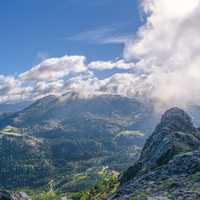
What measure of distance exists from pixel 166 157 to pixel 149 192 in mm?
81132

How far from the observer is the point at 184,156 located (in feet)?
143

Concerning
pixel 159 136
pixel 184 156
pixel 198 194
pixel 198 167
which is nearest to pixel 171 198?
pixel 198 194

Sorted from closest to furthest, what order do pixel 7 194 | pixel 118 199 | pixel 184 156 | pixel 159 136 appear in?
1. pixel 118 199
2. pixel 184 156
3. pixel 7 194
4. pixel 159 136

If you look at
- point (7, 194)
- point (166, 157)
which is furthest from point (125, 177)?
point (7, 194)

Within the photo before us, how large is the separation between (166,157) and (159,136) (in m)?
59.6

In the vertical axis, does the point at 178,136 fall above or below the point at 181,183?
above

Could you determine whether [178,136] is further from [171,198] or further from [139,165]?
[171,198]

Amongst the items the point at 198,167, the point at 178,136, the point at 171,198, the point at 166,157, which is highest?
the point at 178,136

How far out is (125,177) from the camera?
491ft

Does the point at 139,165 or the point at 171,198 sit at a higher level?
the point at 139,165

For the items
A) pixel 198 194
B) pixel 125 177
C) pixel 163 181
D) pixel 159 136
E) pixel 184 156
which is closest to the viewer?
pixel 198 194

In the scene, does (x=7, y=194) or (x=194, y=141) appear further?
(x=194, y=141)

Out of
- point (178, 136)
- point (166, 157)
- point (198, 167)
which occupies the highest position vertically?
point (178, 136)

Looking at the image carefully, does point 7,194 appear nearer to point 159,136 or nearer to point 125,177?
point 125,177
